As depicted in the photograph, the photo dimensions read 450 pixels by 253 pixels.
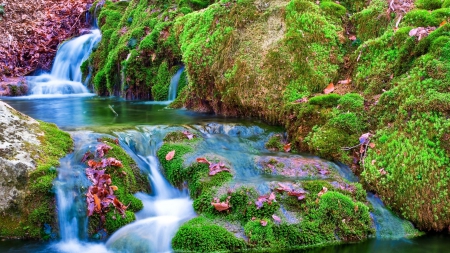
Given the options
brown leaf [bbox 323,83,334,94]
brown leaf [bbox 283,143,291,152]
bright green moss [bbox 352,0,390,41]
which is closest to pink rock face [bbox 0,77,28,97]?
brown leaf [bbox 283,143,291,152]

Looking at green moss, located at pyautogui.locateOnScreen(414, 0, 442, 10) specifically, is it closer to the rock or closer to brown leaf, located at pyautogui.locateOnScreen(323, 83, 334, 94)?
brown leaf, located at pyautogui.locateOnScreen(323, 83, 334, 94)

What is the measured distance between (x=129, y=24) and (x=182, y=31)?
17.1ft

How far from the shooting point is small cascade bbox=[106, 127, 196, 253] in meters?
4.18

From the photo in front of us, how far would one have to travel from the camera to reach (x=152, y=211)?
16.1ft

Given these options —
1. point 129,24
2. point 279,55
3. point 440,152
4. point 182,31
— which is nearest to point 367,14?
point 279,55

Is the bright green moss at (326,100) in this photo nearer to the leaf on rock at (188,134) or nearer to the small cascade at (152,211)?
the leaf on rock at (188,134)

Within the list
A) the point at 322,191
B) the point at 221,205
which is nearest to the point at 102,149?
the point at 221,205

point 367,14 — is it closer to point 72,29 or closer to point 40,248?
point 40,248

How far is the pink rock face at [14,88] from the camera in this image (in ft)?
44.3

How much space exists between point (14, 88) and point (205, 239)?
12205 millimetres

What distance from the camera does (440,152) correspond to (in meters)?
4.70

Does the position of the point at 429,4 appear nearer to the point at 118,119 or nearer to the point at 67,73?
the point at 118,119

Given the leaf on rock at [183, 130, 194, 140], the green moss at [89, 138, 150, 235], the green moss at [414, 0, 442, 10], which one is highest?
the green moss at [414, 0, 442, 10]

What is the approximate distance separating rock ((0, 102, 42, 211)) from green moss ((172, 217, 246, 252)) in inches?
74.5
